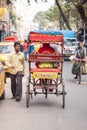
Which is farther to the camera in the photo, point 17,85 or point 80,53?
point 80,53

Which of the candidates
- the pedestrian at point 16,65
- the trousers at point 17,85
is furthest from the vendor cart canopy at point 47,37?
the trousers at point 17,85

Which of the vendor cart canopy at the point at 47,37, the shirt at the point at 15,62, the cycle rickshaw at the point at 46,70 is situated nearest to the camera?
the cycle rickshaw at the point at 46,70

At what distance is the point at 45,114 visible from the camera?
1101 centimetres

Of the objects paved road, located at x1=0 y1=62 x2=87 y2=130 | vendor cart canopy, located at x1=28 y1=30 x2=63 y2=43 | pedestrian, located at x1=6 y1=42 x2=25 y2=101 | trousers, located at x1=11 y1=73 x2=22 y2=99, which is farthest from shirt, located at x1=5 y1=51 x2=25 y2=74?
paved road, located at x1=0 y1=62 x2=87 y2=130

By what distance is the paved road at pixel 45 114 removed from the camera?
9.49 metres

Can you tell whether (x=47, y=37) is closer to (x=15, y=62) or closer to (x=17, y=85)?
(x=15, y=62)

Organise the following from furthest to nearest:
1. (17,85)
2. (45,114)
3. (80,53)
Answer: (80,53), (17,85), (45,114)

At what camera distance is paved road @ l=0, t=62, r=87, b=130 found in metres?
9.49

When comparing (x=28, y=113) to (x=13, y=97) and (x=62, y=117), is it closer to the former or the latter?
(x=62, y=117)

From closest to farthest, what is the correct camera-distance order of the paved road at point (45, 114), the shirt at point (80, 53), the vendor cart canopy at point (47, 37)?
1. the paved road at point (45, 114)
2. the vendor cart canopy at point (47, 37)
3. the shirt at point (80, 53)

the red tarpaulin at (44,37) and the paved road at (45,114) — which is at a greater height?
the red tarpaulin at (44,37)

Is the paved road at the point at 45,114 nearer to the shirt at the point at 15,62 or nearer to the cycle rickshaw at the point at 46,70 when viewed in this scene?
the cycle rickshaw at the point at 46,70

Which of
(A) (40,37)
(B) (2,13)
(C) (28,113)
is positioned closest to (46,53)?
(A) (40,37)

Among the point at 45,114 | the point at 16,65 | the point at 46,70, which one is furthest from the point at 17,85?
the point at 45,114
